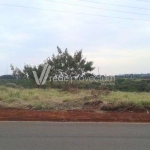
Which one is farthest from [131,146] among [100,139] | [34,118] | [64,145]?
[34,118]

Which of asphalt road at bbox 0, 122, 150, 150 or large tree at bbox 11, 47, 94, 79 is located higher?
large tree at bbox 11, 47, 94, 79

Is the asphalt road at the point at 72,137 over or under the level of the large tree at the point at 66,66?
under

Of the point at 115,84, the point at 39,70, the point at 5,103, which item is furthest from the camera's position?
the point at 39,70

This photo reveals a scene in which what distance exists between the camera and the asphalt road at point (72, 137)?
6.35 metres

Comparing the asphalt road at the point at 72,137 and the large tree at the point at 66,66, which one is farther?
the large tree at the point at 66,66

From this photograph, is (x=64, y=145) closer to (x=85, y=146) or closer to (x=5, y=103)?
(x=85, y=146)

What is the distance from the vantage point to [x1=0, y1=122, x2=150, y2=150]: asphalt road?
635 cm

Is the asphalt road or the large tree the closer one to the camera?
the asphalt road

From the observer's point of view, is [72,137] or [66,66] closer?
[72,137]

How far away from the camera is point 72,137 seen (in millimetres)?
7391

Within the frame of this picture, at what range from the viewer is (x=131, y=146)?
21.4 feet

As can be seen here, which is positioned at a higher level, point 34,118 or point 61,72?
point 61,72

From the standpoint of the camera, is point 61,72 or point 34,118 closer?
point 34,118

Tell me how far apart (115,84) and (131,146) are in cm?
2761
